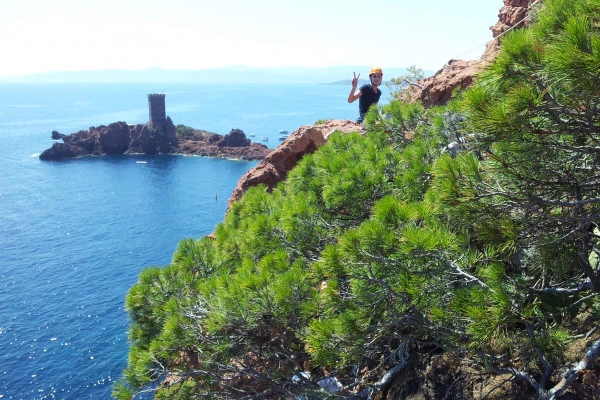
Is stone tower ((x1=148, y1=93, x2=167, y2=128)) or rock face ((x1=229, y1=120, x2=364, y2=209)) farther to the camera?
stone tower ((x1=148, y1=93, x2=167, y2=128))

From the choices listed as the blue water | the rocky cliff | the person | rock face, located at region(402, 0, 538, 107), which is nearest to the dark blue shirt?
the person

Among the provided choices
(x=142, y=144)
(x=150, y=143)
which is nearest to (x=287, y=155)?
(x=142, y=144)

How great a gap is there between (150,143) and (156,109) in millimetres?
6029

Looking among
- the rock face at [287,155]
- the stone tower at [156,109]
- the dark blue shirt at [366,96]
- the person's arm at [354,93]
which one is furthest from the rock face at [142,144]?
the person's arm at [354,93]

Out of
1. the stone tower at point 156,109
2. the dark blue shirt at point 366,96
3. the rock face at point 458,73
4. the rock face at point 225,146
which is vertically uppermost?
the rock face at point 458,73

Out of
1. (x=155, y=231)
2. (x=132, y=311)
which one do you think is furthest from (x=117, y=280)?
(x=132, y=311)

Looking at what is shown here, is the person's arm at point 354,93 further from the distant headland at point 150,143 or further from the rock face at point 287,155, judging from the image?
the distant headland at point 150,143

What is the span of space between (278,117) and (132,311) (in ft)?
376

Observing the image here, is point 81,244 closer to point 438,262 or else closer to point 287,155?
point 287,155

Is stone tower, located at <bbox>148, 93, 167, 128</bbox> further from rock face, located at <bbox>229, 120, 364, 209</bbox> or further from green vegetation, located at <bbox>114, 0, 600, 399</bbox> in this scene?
green vegetation, located at <bbox>114, 0, 600, 399</bbox>

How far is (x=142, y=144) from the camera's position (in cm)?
7925

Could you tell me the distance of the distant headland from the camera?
76.3 metres

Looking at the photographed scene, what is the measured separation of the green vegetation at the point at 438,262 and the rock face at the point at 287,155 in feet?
16.6

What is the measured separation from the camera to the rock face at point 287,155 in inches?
446
